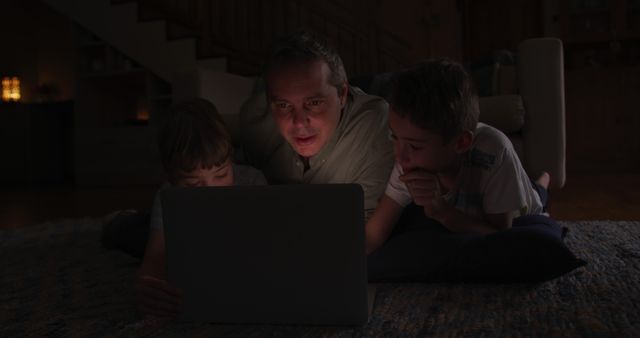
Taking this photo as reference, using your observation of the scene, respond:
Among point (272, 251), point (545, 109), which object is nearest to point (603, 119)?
point (545, 109)

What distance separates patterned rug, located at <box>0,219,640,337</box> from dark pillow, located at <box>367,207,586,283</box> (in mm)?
21

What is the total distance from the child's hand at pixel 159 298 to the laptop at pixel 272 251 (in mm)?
29

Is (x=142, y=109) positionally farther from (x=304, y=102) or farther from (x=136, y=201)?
(x=304, y=102)

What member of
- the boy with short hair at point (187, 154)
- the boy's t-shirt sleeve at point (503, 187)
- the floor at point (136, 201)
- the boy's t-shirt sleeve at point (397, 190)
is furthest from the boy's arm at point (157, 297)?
the floor at point (136, 201)

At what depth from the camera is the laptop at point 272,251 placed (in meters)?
0.67

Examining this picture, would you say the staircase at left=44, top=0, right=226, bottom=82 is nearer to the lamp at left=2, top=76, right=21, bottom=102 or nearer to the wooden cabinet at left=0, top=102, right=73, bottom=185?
the wooden cabinet at left=0, top=102, right=73, bottom=185

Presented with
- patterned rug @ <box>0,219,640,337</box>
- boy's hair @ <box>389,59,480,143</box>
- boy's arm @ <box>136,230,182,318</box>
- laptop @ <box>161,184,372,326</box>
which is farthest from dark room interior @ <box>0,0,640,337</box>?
laptop @ <box>161,184,372,326</box>

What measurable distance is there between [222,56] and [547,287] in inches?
114

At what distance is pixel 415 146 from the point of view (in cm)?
90

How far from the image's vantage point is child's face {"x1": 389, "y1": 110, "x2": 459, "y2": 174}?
0.90m

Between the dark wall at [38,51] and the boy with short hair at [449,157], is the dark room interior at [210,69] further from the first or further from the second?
the boy with short hair at [449,157]

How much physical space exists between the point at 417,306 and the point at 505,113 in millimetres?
979

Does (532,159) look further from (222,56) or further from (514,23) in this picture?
(514,23)

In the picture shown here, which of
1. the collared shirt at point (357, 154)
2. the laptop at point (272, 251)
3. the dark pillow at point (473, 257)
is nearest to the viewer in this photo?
the laptop at point (272, 251)
